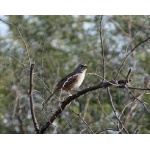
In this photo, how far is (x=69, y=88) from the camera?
4285 millimetres

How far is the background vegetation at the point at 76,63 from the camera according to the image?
475 centimetres

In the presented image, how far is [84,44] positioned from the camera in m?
5.82

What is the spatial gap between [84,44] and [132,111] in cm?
107

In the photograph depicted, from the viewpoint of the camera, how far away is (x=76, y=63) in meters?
5.24

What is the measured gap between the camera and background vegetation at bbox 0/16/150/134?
475 centimetres
